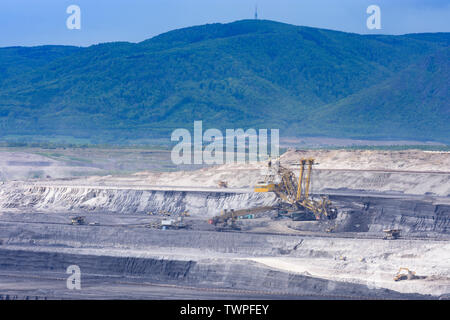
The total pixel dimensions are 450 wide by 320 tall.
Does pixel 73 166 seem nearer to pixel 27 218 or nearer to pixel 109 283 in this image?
pixel 27 218

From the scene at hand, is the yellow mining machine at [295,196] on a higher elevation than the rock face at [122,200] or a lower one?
higher

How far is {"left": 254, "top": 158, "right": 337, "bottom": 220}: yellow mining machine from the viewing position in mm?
68500

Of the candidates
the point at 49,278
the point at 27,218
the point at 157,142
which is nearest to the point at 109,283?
the point at 49,278

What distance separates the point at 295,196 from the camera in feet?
229

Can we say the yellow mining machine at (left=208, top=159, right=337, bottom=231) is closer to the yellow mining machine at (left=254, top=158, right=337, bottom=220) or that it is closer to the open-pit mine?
the yellow mining machine at (left=254, top=158, right=337, bottom=220)

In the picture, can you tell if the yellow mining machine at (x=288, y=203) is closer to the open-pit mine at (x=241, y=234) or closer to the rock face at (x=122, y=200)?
the open-pit mine at (x=241, y=234)

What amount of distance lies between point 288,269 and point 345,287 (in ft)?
19.3

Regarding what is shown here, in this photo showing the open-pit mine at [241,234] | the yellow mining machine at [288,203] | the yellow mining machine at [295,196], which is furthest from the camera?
the yellow mining machine at [295,196]

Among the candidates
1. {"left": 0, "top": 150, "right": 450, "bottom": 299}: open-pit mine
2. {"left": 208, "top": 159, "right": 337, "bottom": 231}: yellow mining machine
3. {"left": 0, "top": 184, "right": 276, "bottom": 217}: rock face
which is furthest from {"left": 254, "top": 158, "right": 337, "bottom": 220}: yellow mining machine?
{"left": 0, "top": 184, "right": 276, "bottom": 217}: rock face

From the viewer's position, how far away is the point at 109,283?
2084 inches

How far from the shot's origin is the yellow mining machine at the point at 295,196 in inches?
2697

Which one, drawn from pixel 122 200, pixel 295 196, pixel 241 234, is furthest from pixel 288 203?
pixel 122 200

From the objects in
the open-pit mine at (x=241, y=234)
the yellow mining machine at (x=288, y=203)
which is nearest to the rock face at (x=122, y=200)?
the open-pit mine at (x=241, y=234)
